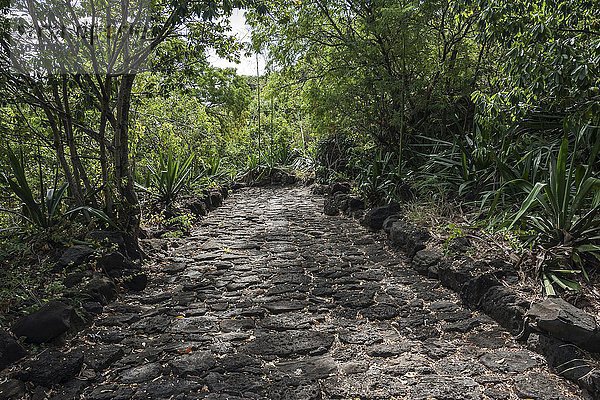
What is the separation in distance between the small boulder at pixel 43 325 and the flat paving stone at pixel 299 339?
0.45ft

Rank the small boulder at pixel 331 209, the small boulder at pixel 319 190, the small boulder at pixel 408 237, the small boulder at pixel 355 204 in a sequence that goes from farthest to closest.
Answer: the small boulder at pixel 319 190 → the small boulder at pixel 331 209 → the small boulder at pixel 355 204 → the small boulder at pixel 408 237

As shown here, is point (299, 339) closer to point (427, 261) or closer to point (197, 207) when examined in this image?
point (427, 261)

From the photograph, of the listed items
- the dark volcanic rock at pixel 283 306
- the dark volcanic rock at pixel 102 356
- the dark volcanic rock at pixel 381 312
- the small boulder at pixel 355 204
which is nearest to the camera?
the dark volcanic rock at pixel 102 356

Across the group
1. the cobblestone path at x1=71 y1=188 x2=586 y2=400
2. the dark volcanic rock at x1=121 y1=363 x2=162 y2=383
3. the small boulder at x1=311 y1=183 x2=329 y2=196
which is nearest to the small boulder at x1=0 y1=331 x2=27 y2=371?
the cobblestone path at x1=71 y1=188 x2=586 y2=400

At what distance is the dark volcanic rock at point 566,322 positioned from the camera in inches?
86.4

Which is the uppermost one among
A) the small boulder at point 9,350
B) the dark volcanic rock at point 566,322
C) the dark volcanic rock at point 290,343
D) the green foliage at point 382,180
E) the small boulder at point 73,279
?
the green foliage at point 382,180

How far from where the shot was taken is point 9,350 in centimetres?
240

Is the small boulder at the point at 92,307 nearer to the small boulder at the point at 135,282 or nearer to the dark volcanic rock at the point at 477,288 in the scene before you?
the small boulder at the point at 135,282

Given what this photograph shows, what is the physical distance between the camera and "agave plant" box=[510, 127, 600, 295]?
2852 mm

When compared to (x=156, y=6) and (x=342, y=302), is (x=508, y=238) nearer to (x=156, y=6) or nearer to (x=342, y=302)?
(x=342, y=302)

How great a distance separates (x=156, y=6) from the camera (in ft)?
13.2

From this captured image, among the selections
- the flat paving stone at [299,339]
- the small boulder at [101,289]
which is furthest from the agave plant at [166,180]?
the small boulder at [101,289]

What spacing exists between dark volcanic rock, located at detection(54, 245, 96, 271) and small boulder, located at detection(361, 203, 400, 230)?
3271mm

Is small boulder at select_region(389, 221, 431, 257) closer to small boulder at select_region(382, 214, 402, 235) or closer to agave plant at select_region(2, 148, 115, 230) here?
small boulder at select_region(382, 214, 402, 235)
